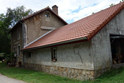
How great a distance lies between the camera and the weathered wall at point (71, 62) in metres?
7.50

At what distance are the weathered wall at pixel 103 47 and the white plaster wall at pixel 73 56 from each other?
0.37m

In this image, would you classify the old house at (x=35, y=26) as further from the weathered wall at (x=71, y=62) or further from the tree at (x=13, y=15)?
the tree at (x=13, y=15)

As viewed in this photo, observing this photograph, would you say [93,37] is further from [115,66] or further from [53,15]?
[53,15]

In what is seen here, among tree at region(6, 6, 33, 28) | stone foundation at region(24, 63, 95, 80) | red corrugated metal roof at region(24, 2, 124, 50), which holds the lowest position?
stone foundation at region(24, 63, 95, 80)

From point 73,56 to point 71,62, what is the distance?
0.48m

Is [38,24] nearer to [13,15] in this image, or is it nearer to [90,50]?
[90,50]

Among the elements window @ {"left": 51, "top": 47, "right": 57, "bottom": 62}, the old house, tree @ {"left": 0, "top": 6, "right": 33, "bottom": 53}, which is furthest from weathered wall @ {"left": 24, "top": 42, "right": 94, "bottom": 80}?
tree @ {"left": 0, "top": 6, "right": 33, "bottom": 53}

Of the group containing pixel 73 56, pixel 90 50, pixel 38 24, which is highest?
pixel 38 24

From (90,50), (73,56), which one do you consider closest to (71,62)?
(73,56)

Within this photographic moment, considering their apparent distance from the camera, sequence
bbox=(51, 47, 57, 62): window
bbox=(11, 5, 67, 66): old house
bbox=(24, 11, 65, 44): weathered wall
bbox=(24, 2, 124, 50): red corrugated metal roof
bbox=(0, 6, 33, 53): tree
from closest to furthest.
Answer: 1. bbox=(24, 2, 124, 50): red corrugated metal roof
2. bbox=(51, 47, 57, 62): window
3. bbox=(11, 5, 67, 66): old house
4. bbox=(24, 11, 65, 44): weathered wall
5. bbox=(0, 6, 33, 53): tree

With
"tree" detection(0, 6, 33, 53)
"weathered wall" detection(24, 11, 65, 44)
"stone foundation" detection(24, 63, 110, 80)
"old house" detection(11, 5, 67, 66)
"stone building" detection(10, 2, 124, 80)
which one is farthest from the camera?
"tree" detection(0, 6, 33, 53)

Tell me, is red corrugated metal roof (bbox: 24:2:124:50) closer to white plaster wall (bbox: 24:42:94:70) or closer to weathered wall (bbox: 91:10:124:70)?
weathered wall (bbox: 91:10:124:70)

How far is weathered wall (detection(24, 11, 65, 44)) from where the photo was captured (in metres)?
16.5

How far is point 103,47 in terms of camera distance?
25.6 ft
